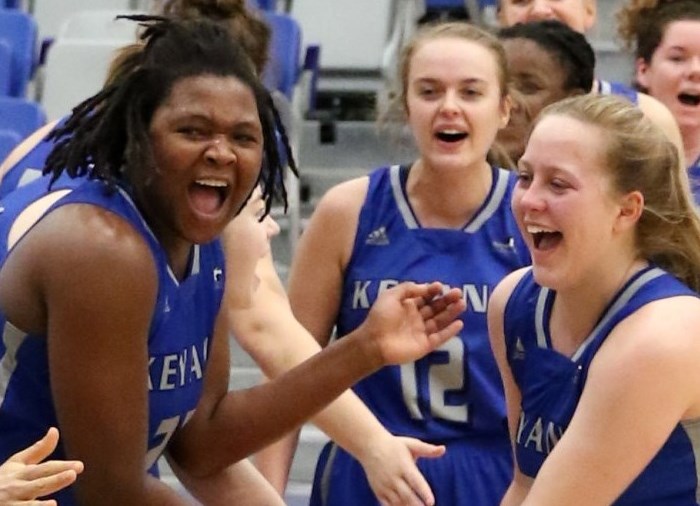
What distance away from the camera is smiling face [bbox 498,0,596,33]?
3.93 meters

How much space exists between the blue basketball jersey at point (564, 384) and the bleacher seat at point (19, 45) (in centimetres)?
356

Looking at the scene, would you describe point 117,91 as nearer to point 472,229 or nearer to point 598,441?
point 598,441

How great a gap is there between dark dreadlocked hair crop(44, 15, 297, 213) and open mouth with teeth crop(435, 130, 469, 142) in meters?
0.79

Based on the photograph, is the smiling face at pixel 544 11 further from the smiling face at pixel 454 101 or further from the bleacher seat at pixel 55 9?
the bleacher seat at pixel 55 9

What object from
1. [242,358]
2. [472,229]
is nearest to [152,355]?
[472,229]

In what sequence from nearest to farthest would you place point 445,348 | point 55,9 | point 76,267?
point 76,267
point 445,348
point 55,9

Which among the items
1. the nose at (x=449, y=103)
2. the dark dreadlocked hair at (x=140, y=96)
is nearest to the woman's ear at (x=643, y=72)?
the nose at (x=449, y=103)

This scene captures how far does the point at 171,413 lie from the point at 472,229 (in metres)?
0.92

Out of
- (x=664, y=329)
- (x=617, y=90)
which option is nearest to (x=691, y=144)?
(x=617, y=90)

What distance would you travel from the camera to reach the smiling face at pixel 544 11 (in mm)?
3934

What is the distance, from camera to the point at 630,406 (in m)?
2.08

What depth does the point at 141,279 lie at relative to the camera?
2031 mm

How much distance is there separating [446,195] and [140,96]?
3.28 feet

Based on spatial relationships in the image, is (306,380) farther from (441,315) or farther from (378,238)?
(378,238)
